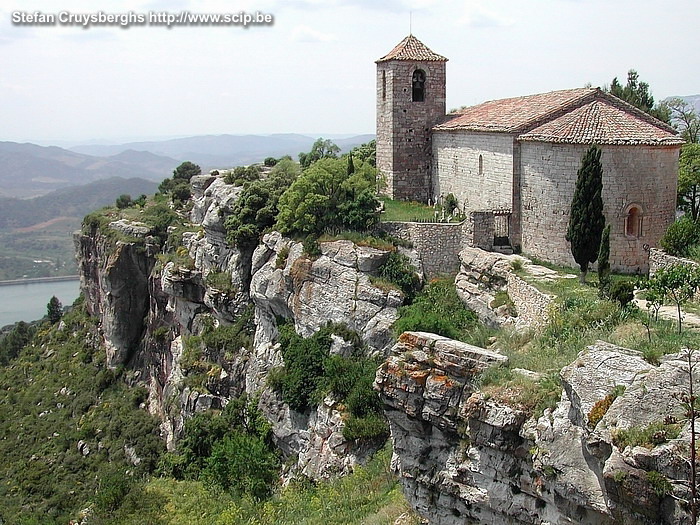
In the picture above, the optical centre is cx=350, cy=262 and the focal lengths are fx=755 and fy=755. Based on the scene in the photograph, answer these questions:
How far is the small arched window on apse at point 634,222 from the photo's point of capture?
90.2 feet

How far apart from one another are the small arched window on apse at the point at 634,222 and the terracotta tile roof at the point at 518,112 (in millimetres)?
5146

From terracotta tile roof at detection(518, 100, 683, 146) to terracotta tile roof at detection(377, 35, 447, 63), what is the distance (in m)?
9.94

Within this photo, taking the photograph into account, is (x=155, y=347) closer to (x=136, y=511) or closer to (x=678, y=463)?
(x=136, y=511)

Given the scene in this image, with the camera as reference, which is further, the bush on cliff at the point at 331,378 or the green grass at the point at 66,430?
the green grass at the point at 66,430

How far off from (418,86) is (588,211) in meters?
14.6

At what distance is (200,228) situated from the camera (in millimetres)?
47719

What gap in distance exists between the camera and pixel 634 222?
90.9 ft

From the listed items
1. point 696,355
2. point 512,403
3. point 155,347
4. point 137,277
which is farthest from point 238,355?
point 696,355

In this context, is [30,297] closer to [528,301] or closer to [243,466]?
[243,466]

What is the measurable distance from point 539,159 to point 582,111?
2.52 m

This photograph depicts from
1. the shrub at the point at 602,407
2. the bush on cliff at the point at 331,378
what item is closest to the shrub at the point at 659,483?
the shrub at the point at 602,407

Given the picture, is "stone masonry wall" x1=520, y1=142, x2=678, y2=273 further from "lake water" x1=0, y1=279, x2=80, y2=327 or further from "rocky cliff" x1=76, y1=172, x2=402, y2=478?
"lake water" x1=0, y1=279, x2=80, y2=327

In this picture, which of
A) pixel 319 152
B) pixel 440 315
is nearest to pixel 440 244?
pixel 440 315

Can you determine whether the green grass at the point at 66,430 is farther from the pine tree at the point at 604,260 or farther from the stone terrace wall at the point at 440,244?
the pine tree at the point at 604,260
